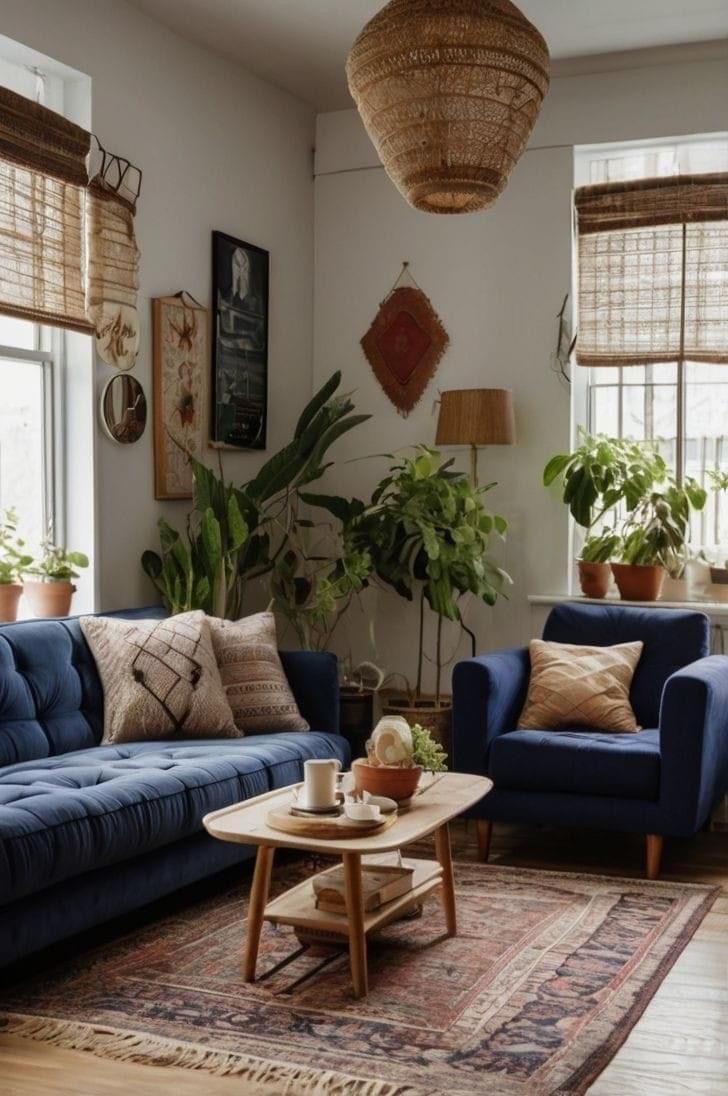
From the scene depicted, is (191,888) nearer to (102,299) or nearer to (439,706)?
(439,706)

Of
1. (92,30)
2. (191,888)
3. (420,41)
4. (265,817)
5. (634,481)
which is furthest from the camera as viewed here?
(634,481)

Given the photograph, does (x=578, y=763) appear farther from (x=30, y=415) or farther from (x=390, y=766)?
(x=30, y=415)

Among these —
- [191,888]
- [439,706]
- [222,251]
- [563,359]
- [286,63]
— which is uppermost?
[286,63]

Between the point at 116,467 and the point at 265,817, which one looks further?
the point at 116,467

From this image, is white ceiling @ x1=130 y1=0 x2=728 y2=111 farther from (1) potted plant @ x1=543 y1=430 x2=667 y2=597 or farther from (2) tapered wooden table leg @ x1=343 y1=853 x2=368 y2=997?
(2) tapered wooden table leg @ x1=343 y1=853 x2=368 y2=997

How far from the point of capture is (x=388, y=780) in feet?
→ 11.7

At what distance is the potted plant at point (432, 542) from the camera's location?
17.7 ft

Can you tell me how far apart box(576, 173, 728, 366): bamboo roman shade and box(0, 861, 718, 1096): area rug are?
2.41 meters

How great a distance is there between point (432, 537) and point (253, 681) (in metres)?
1.04

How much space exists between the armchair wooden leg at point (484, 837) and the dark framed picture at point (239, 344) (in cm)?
187

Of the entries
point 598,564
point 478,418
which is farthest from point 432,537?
point 598,564

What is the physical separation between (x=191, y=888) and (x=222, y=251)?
259cm

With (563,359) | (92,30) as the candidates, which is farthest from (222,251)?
(563,359)

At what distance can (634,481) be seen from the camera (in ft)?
17.9
